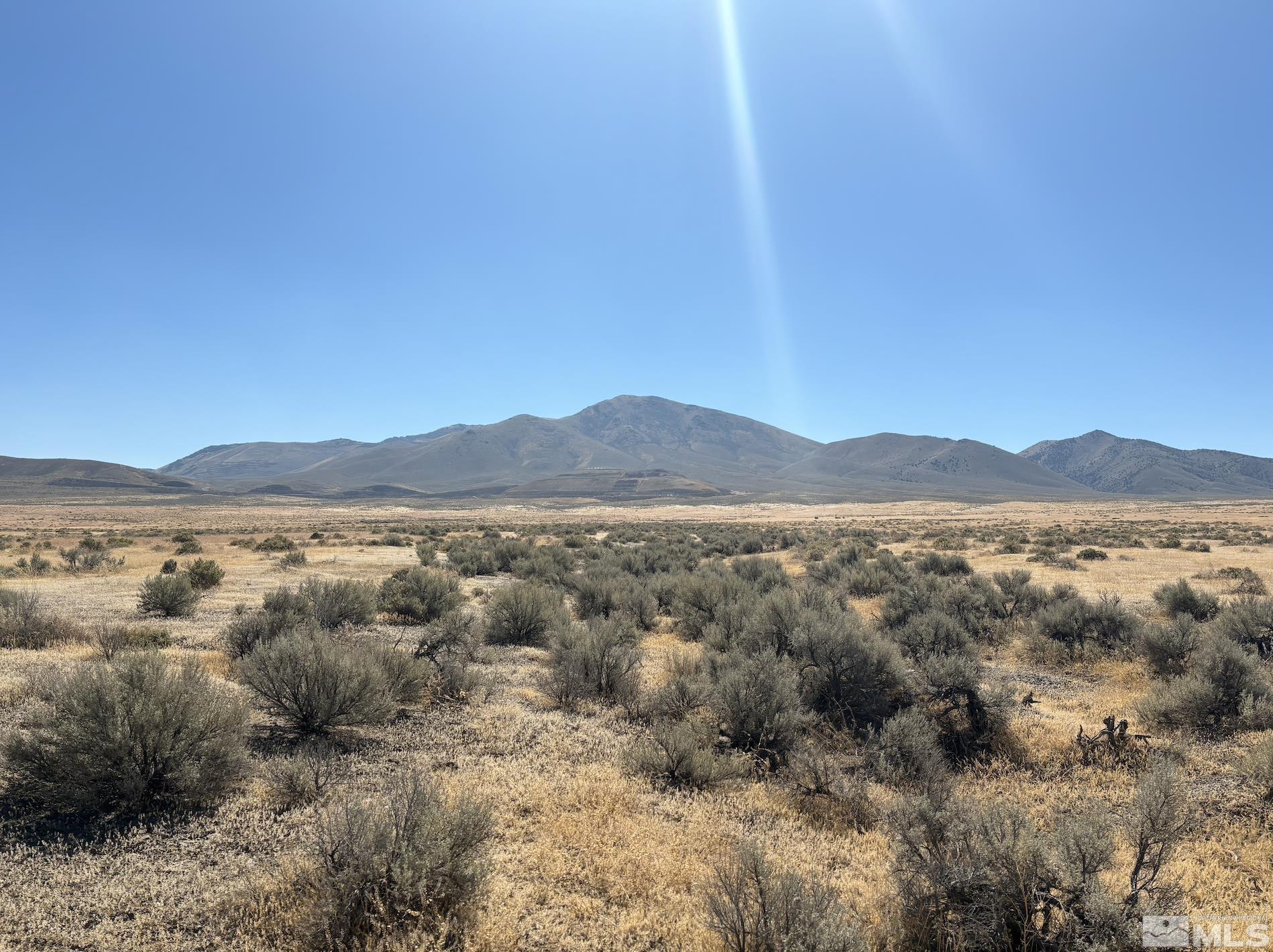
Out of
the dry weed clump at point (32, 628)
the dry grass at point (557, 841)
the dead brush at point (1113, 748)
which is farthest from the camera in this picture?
the dry weed clump at point (32, 628)

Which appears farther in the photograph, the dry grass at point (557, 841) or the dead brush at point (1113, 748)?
the dead brush at point (1113, 748)

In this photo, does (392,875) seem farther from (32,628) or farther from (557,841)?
(32,628)

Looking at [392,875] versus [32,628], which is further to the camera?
[32,628]

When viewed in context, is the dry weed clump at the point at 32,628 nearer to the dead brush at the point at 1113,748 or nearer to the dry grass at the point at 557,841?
the dry grass at the point at 557,841

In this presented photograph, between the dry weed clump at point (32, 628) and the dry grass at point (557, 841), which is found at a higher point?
the dry weed clump at point (32, 628)

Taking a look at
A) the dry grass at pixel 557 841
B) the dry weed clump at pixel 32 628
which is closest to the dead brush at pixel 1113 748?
the dry grass at pixel 557 841

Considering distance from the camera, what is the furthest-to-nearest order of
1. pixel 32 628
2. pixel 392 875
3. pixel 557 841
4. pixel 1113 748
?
1. pixel 32 628
2. pixel 1113 748
3. pixel 557 841
4. pixel 392 875

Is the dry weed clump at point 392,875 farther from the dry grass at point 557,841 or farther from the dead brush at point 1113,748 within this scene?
the dead brush at point 1113,748

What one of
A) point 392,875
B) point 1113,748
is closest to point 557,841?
point 392,875

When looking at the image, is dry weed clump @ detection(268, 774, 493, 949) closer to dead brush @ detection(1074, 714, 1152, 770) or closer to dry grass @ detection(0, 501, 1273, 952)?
dry grass @ detection(0, 501, 1273, 952)

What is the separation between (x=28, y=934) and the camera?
143 inches

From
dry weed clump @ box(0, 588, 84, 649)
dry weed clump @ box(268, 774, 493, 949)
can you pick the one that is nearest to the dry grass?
dry weed clump @ box(268, 774, 493, 949)

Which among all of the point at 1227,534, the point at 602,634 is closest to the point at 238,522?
the point at 602,634

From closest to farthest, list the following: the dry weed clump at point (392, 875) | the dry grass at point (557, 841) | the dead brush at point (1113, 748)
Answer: the dry weed clump at point (392, 875) → the dry grass at point (557, 841) → the dead brush at point (1113, 748)
